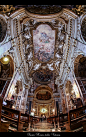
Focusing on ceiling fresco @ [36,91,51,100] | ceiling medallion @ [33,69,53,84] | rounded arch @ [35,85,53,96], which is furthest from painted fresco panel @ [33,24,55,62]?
ceiling fresco @ [36,91,51,100]

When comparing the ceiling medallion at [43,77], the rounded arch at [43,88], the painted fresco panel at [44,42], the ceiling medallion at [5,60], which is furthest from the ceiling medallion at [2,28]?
the rounded arch at [43,88]

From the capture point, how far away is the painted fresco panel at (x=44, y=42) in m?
16.5

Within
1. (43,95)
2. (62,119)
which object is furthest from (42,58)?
(62,119)

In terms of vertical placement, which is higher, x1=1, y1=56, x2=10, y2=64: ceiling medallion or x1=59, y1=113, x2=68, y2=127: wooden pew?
x1=1, y1=56, x2=10, y2=64: ceiling medallion

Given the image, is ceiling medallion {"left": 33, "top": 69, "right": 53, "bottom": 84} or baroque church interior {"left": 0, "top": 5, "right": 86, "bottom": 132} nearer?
baroque church interior {"left": 0, "top": 5, "right": 86, "bottom": 132}

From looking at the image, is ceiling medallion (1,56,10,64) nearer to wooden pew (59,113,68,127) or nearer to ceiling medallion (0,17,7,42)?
ceiling medallion (0,17,7,42)

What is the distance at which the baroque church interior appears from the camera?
11438mm

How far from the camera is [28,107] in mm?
20328

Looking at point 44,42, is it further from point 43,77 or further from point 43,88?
point 43,88

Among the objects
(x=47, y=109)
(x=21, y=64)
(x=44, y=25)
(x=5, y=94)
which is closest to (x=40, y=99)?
(x=47, y=109)

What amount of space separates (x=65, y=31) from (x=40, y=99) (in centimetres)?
1621

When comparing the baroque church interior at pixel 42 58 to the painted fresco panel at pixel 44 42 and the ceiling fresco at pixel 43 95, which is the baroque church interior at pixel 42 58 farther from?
the ceiling fresco at pixel 43 95

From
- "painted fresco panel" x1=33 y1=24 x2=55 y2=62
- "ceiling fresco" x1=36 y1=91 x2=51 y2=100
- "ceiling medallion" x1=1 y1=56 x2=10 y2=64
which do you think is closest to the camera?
"ceiling medallion" x1=1 y1=56 x2=10 y2=64

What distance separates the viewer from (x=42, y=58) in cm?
2073
